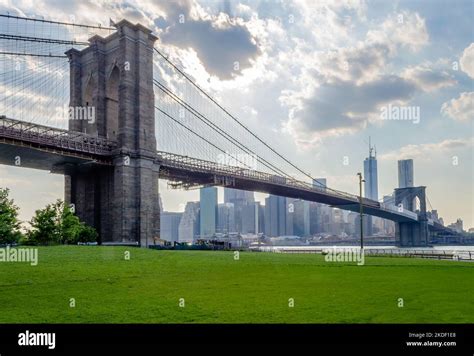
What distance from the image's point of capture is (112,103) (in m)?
64.9

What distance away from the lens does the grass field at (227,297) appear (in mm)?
11195

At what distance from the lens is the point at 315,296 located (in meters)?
14.2

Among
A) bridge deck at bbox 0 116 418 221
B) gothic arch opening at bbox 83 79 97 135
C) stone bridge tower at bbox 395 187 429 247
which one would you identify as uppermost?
gothic arch opening at bbox 83 79 97 135

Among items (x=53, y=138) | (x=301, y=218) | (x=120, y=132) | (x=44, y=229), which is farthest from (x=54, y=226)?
(x=301, y=218)

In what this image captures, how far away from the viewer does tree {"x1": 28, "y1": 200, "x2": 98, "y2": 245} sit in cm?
4488

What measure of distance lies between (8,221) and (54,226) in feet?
16.2

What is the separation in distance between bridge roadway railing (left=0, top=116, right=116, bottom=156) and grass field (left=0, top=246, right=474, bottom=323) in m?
30.2

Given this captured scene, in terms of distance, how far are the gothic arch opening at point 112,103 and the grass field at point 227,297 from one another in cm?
4435

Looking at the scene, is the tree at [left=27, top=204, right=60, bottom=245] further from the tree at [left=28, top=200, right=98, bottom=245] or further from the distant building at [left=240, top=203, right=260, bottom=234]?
the distant building at [left=240, top=203, right=260, bottom=234]

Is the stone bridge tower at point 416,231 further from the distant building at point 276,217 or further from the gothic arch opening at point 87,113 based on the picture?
the gothic arch opening at point 87,113

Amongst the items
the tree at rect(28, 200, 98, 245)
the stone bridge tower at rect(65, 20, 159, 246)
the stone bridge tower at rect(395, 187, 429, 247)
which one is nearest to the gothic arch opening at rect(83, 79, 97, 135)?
the stone bridge tower at rect(65, 20, 159, 246)
